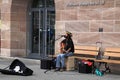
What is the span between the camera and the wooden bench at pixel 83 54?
646 inches

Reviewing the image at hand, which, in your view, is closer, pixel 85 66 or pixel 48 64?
pixel 85 66

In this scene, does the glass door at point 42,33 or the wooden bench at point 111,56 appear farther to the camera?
the glass door at point 42,33

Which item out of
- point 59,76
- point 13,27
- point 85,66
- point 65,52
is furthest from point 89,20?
point 13,27

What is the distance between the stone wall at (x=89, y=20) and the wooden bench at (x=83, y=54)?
307 mm

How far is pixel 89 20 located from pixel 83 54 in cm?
140

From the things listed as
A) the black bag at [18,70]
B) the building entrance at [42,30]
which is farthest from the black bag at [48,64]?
the building entrance at [42,30]

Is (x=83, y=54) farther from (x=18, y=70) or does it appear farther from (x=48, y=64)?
(x=18, y=70)

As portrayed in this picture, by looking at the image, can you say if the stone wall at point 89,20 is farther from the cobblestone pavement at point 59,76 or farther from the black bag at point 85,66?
the cobblestone pavement at point 59,76

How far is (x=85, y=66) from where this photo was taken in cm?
1562

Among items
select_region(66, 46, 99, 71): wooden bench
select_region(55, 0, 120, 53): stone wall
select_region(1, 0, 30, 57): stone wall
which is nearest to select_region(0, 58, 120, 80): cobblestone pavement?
select_region(66, 46, 99, 71): wooden bench

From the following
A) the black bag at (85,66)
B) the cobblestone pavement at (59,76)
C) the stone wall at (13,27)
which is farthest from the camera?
the stone wall at (13,27)

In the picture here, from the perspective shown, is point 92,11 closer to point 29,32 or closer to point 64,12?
point 64,12

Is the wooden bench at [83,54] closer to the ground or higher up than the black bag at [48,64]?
higher up

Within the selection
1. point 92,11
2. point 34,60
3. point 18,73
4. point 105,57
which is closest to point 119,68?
point 105,57
